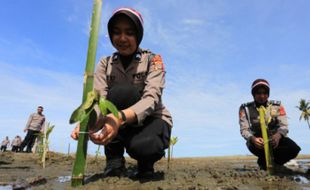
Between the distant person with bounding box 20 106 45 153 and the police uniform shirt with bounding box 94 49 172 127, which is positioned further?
the distant person with bounding box 20 106 45 153

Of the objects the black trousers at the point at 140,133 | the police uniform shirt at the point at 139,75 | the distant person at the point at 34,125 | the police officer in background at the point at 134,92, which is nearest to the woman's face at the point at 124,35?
the police officer in background at the point at 134,92

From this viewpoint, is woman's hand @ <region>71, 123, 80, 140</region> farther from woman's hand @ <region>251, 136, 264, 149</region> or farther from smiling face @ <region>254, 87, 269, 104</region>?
smiling face @ <region>254, 87, 269, 104</region>

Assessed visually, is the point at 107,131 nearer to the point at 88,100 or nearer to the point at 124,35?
the point at 88,100

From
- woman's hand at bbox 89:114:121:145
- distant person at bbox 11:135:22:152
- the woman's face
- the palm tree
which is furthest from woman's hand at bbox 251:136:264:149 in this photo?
the palm tree

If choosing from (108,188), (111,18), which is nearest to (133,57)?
(111,18)

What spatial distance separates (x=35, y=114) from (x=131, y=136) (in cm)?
1208

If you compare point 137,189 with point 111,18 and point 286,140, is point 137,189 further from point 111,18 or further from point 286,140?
point 286,140

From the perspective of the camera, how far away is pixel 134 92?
2965 millimetres

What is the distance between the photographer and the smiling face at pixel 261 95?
5.09m

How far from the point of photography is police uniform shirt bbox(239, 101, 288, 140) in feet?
16.4

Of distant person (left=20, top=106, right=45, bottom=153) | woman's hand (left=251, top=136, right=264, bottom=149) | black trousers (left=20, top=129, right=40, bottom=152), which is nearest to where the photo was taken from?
woman's hand (left=251, top=136, right=264, bottom=149)

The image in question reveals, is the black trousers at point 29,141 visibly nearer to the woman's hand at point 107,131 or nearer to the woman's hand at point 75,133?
the woman's hand at point 75,133

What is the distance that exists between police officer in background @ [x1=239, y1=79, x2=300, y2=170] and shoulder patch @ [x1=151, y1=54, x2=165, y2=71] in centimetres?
222

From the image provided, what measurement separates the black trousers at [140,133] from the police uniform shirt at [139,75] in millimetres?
116
